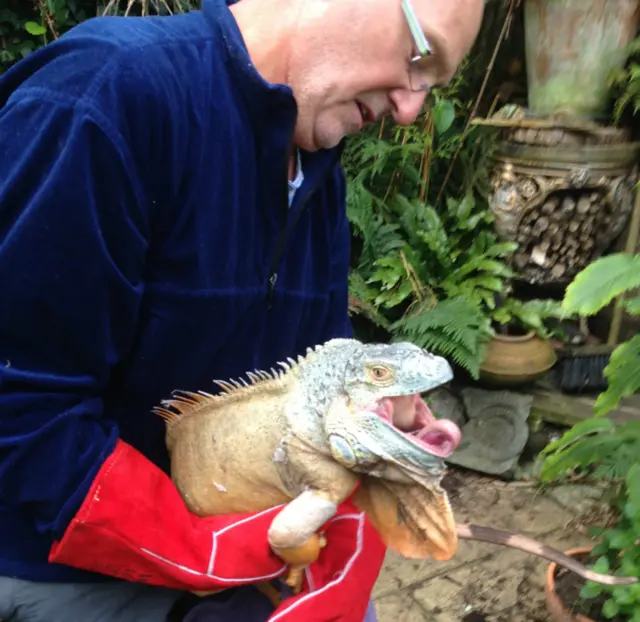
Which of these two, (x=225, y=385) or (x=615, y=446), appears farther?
(x=615, y=446)

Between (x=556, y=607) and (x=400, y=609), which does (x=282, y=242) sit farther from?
(x=400, y=609)

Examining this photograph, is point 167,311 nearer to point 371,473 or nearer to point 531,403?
point 371,473

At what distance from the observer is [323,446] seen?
133 centimetres

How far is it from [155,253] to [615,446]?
1835 millimetres

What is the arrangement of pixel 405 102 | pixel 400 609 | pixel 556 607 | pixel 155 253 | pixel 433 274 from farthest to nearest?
pixel 433 274 < pixel 400 609 < pixel 556 607 < pixel 405 102 < pixel 155 253

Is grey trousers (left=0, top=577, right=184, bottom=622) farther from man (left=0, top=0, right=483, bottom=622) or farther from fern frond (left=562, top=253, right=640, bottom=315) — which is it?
fern frond (left=562, top=253, right=640, bottom=315)

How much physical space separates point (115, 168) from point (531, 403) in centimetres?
412

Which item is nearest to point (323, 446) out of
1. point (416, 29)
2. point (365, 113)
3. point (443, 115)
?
point (365, 113)

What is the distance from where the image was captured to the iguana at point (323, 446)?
1282 mm

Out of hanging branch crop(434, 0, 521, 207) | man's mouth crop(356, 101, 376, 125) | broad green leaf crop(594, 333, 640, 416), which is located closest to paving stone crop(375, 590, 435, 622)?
broad green leaf crop(594, 333, 640, 416)

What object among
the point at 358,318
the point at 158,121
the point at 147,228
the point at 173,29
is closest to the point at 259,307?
the point at 147,228

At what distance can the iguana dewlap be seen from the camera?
1.28 meters

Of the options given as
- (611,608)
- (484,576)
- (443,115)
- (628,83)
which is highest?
(628,83)

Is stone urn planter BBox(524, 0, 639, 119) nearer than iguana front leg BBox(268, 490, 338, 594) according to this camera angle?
No
